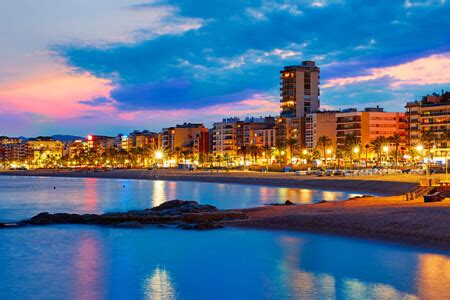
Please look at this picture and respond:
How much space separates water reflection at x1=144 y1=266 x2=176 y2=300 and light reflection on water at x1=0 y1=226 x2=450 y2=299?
4 centimetres

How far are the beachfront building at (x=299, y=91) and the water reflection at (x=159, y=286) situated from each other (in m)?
166

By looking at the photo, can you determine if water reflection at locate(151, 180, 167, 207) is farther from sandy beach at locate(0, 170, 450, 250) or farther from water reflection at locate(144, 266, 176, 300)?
water reflection at locate(144, 266, 176, 300)

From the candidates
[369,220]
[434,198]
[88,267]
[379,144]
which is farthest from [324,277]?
[379,144]

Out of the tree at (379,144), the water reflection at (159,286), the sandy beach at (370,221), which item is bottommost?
the water reflection at (159,286)

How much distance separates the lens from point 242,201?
212ft

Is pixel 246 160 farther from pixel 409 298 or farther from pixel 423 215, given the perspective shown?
pixel 409 298

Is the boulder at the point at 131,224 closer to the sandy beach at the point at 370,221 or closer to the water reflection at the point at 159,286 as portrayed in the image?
the sandy beach at the point at 370,221

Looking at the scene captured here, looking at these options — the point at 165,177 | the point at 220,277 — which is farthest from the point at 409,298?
the point at 165,177

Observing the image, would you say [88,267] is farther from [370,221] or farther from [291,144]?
[291,144]

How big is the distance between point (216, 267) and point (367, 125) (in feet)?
446

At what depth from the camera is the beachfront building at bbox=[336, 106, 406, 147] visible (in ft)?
513

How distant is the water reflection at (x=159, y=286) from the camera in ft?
70.0

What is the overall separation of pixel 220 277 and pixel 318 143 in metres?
134

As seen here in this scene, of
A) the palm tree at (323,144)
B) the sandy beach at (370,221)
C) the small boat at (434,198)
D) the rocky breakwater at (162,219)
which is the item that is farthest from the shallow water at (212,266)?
the palm tree at (323,144)
